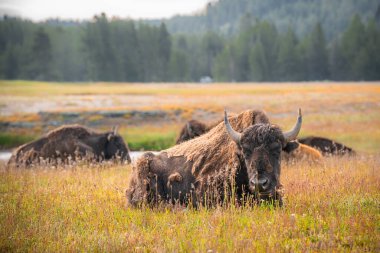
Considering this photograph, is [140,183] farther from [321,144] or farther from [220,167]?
[321,144]

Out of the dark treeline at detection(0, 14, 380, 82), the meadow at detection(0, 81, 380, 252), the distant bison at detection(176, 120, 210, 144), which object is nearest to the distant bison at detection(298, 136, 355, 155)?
the distant bison at detection(176, 120, 210, 144)

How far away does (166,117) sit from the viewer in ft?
126

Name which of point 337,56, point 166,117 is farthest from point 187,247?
point 337,56

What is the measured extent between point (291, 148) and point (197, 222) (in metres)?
2.25

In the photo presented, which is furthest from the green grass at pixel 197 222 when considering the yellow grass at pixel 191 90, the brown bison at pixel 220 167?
the yellow grass at pixel 191 90

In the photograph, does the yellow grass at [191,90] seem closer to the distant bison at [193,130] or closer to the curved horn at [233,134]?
the distant bison at [193,130]

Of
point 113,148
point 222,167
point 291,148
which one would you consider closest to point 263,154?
point 291,148

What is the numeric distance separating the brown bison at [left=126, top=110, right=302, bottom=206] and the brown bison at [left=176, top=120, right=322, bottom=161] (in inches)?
9.3

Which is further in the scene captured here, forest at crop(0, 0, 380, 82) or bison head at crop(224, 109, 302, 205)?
forest at crop(0, 0, 380, 82)

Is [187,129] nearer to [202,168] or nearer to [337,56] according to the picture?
[202,168]

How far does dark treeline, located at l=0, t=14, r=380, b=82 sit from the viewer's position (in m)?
→ 111

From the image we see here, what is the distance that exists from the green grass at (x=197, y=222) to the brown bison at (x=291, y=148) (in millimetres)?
879

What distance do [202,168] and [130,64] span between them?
111420 millimetres

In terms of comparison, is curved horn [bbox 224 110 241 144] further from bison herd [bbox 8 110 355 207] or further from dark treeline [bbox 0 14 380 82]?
dark treeline [bbox 0 14 380 82]
